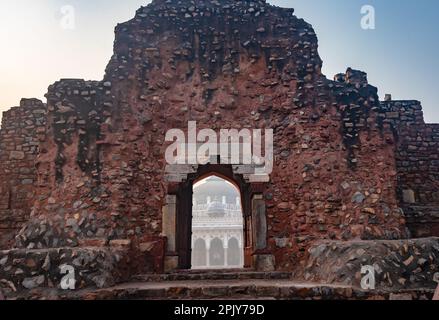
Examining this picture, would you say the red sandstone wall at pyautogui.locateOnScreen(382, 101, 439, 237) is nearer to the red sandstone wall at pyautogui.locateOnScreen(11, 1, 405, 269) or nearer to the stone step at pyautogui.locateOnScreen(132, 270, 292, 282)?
the red sandstone wall at pyautogui.locateOnScreen(11, 1, 405, 269)

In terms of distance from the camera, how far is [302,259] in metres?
6.70

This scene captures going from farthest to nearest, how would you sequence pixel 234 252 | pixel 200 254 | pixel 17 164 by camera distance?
1. pixel 234 252
2. pixel 200 254
3. pixel 17 164

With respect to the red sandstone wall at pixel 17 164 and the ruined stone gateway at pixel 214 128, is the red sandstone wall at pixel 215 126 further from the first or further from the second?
the red sandstone wall at pixel 17 164

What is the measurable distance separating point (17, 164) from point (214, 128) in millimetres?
6291

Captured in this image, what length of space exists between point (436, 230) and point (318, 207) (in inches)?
191

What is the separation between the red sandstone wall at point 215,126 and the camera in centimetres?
678

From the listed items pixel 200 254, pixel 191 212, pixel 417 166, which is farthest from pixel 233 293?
pixel 200 254

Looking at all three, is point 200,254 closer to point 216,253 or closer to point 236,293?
point 216,253

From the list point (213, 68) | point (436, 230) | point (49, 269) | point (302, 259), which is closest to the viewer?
point (49, 269)

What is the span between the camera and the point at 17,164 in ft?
34.6

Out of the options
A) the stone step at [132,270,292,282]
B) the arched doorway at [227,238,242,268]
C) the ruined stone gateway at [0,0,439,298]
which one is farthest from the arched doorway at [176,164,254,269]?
the arched doorway at [227,238,242,268]

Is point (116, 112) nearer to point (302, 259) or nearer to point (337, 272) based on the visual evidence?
point (302, 259)

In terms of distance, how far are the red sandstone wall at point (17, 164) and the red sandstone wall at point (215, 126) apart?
3.83 meters
